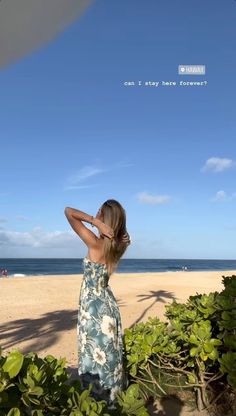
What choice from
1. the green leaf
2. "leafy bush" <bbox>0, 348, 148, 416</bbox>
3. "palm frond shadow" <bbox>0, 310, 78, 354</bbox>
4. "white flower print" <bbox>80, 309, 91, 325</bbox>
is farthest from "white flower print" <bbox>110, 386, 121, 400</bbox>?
"palm frond shadow" <bbox>0, 310, 78, 354</bbox>

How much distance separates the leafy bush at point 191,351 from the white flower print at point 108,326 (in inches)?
38.0

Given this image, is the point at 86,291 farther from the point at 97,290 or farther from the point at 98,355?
the point at 98,355

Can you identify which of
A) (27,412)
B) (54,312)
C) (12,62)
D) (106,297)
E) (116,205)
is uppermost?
(12,62)

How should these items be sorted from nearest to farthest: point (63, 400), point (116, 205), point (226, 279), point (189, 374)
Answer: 1. point (63, 400)
2. point (116, 205)
3. point (189, 374)
4. point (226, 279)

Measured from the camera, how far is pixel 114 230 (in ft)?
10.4

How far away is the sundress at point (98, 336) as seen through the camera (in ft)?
10.3

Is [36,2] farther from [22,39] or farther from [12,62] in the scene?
[12,62]

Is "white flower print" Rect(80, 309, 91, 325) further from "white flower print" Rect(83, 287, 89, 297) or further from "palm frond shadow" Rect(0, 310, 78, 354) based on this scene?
"palm frond shadow" Rect(0, 310, 78, 354)

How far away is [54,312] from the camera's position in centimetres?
1356

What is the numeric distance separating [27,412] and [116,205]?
186 cm

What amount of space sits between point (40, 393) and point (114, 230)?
1.81m

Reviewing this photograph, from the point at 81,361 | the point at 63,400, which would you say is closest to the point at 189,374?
the point at 81,361

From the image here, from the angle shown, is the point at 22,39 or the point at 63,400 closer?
the point at 63,400

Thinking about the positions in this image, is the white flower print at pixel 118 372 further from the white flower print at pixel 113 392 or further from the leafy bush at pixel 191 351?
the leafy bush at pixel 191 351
